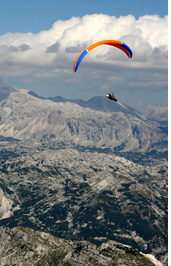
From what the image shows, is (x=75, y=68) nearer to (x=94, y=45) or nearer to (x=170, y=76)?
(x=94, y=45)

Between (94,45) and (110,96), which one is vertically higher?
(94,45)

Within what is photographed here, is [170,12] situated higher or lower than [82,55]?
lower

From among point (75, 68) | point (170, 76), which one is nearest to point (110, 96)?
point (75, 68)

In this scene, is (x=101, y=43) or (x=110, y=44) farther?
(x=110, y=44)

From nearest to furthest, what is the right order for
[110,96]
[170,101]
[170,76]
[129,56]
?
1. [170,101]
2. [170,76]
3. [110,96]
4. [129,56]

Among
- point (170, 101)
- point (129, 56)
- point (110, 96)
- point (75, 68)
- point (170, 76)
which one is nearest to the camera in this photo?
point (170, 101)

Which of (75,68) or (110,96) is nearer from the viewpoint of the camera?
(110,96)

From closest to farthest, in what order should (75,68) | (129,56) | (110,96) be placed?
1. (110,96)
2. (75,68)
3. (129,56)

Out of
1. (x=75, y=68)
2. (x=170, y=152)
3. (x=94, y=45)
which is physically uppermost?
(x=94, y=45)

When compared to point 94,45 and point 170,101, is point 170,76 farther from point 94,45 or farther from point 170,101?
point 94,45
